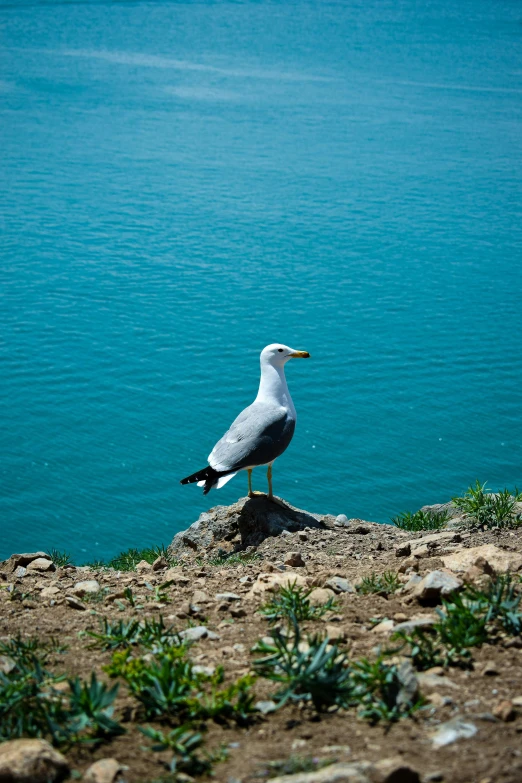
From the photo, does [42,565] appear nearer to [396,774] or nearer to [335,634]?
[335,634]

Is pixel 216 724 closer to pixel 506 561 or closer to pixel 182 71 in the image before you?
pixel 506 561

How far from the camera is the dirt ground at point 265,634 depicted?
230 cm

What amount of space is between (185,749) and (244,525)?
2935mm

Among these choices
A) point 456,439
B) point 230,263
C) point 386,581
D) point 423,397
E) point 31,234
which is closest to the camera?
point 386,581

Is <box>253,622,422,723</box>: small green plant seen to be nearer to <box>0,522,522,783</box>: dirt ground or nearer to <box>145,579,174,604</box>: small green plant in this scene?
<box>0,522,522,783</box>: dirt ground

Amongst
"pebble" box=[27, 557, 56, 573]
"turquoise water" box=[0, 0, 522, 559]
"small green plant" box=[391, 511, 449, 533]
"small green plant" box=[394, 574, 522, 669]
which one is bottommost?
"small green plant" box=[394, 574, 522, 669]

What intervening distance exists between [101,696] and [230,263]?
10716mm

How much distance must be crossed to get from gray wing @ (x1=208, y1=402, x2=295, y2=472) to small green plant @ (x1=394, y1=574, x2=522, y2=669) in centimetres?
233

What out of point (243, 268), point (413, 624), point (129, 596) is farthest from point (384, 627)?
point (243, 268)

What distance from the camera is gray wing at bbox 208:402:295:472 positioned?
5.27 metres

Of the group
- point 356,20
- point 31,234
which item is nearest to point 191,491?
point 31,234

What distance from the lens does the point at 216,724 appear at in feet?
8.30

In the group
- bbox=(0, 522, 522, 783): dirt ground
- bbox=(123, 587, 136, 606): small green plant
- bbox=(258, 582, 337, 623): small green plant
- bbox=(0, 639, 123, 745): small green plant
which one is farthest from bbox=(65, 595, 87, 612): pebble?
bbox=(0, 639, 123, 745): small green plant

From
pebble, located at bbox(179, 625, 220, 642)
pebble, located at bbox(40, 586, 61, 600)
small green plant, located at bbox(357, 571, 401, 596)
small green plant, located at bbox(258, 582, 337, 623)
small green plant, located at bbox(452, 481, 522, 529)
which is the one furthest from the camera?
small green plant, located at bbox(452, 481, 522, 529)
